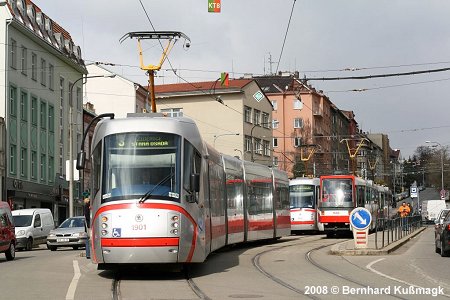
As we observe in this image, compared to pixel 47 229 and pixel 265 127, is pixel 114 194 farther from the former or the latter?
pixel 265 127

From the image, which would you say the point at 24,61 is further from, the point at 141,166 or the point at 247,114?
the point at 247,114

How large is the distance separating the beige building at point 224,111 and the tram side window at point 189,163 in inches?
2624

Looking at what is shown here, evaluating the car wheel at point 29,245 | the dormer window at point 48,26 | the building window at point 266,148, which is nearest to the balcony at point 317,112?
the building window at point 266,148

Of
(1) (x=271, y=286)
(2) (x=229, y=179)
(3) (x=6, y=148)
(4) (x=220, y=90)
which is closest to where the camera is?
(1) (x=271, y=286)

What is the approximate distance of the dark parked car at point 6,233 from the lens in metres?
23.8

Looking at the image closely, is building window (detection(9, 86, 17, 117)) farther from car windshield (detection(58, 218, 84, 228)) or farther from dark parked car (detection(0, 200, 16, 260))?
dark parked car (detection(0, 200, 16, 260))

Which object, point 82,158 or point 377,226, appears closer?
point 82,158

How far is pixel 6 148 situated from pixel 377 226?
86.6 feet

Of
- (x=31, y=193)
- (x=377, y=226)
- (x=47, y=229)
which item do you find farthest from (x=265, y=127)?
(x=377, y=226)

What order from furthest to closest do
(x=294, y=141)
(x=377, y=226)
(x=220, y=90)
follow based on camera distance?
(x=294, y=141) < (x=220, y=90) < (x=377, y=226)

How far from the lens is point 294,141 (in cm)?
10206

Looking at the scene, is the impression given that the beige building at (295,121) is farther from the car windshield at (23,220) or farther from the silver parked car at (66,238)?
the silver parked car at (66,238)

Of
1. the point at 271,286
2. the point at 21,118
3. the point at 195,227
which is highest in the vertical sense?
the point at 21,118

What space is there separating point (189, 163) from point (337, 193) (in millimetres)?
24320
